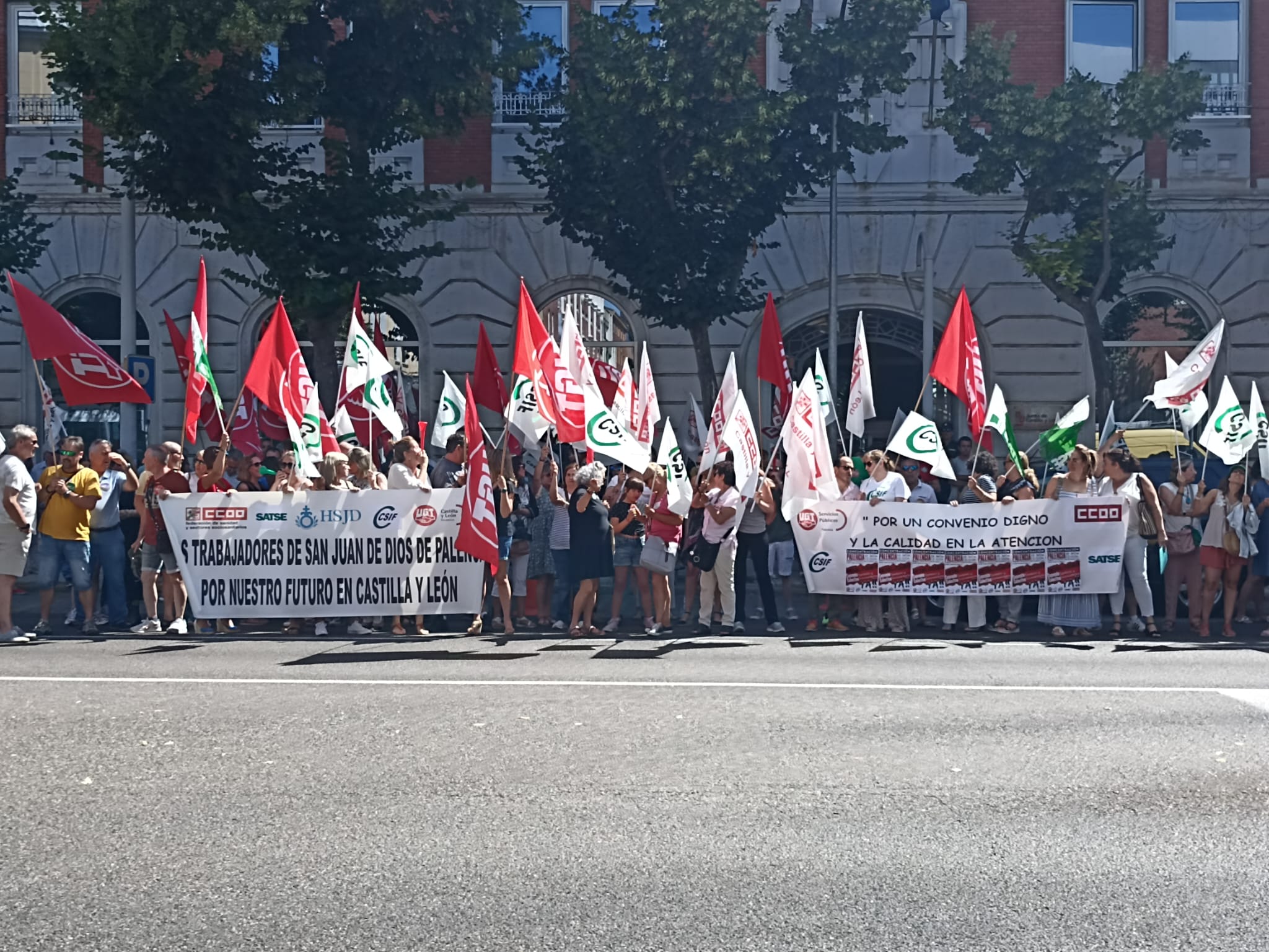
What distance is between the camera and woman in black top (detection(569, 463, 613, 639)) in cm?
1200

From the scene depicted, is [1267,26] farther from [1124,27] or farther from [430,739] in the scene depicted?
[430,739]

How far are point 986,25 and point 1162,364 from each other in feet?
21.3

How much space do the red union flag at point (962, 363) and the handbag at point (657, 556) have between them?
3.20 metres

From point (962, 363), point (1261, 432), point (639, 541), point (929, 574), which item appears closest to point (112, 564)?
point (639, 541)

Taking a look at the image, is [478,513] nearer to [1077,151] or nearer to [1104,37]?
[1077,151]

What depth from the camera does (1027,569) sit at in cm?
1240

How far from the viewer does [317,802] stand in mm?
5754

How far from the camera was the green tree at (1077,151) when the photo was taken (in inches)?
768

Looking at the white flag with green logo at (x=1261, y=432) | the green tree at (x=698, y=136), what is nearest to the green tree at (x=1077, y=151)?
the green tree at (x=698, y=136)

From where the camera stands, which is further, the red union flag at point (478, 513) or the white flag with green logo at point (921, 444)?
the white flag with green logo at point (921, 444)

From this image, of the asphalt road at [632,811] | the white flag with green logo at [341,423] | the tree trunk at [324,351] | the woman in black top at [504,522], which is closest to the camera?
the asphalt road at [632,811]

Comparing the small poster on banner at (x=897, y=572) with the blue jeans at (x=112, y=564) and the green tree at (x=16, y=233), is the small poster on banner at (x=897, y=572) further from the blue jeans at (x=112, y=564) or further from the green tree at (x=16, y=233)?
the green tree at (x=16, y=233)

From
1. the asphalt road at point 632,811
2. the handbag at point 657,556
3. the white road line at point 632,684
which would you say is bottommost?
the asphalt road at point 632,811

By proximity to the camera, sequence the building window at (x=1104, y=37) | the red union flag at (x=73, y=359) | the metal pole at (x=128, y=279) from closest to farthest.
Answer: the red union flag at (x=73, y=359) → the metal pole at (x=128, y=279) → the building window at (x=1104, y=37)
